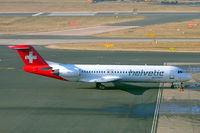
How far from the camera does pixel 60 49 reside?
82.6m

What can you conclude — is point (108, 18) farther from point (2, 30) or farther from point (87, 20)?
point (2, 30)

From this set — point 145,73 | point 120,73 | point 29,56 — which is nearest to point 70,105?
point 120,73

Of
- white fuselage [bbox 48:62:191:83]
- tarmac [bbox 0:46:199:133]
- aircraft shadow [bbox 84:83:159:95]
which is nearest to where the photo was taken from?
tarmac [bbox 0:46:199:133]

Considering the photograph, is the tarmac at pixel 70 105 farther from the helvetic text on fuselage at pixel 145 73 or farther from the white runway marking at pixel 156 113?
the helvetic text on fuselage at pixel 145 73

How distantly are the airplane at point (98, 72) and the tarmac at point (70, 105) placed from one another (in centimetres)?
167

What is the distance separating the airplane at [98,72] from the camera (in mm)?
47469

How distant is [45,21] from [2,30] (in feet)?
64.0

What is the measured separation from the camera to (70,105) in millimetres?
41031

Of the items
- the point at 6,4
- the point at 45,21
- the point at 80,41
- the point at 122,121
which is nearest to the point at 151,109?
the point at 122,121

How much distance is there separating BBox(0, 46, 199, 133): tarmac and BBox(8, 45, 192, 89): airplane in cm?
167

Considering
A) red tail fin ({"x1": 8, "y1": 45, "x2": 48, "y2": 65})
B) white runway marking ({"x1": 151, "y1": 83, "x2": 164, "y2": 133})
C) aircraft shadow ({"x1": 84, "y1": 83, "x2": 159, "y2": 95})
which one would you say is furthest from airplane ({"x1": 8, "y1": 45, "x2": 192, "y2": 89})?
white runway marking ({"x1": 151, "y1": 83, "x2": 164, "y2": 133})

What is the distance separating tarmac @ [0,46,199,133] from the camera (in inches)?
1347

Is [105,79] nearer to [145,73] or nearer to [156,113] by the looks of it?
[145,73]

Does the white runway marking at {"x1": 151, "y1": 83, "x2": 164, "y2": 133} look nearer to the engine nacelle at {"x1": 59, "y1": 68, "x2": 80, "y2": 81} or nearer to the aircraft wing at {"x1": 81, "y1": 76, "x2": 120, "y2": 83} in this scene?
the aircraft wing at {"x1": 81, "y1": 76, "x2": 120, "y2": 83}
